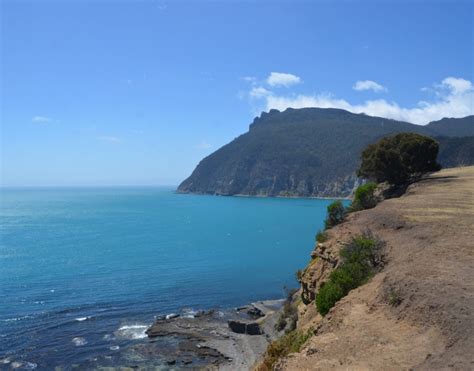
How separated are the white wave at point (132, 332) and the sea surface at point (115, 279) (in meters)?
0.10

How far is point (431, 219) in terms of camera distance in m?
27.9

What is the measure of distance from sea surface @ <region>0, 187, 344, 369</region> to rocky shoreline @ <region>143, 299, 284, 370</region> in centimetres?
249

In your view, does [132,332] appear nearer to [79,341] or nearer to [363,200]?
[79,341]

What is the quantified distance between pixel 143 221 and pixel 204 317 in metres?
91.7

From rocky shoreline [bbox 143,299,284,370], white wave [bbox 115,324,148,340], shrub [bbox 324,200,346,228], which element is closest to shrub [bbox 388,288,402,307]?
rocky shoreline [bbox 143,299,284,370]

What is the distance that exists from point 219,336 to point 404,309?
25522mm

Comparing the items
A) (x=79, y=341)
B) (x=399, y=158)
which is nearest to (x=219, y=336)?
(x=79, y=341)

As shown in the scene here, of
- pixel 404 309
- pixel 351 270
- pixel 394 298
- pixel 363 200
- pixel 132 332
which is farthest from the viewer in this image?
pixel 363 200

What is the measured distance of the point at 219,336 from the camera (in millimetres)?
37531

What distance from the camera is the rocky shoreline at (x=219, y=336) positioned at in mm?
32312

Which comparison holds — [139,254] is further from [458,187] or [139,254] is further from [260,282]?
[458,187]

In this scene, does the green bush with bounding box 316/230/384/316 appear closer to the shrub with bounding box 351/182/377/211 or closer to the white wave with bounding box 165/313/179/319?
the shrub with bounding box 351/182/377/211

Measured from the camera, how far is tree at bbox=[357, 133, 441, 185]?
4878cm

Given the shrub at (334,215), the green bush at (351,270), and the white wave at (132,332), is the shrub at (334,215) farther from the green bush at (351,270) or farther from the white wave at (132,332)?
the white wave at (132,332)
